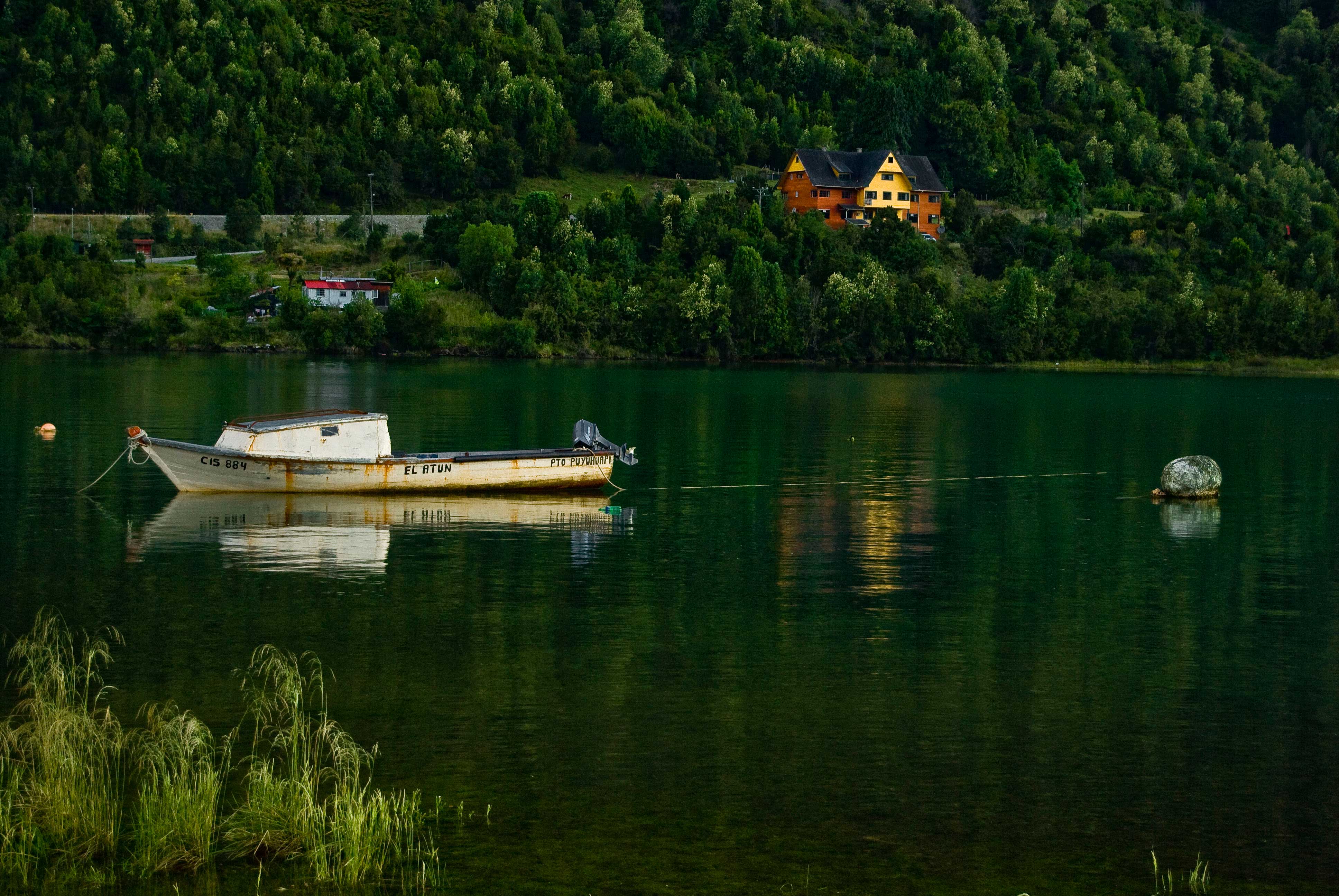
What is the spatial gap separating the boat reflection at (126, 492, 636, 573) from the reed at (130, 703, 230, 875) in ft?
66.5

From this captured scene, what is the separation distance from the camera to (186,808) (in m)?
21.8

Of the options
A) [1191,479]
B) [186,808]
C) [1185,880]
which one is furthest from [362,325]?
[1185,880]

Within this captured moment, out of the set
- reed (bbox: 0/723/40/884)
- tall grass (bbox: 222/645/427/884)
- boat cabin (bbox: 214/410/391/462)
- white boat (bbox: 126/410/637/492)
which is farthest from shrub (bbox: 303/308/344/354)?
reed (bbox: 0/723/40/884)

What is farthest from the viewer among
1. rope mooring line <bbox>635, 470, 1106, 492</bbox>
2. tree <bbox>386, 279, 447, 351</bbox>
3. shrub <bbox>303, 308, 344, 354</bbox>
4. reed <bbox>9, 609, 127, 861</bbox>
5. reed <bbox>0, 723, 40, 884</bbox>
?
tree <bbox>386, 279, 447, 351</bbox>

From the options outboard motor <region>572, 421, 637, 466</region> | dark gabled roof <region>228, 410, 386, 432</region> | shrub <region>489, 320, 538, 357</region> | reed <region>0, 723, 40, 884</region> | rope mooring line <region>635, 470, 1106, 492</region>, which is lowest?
reed <region>0, 723, 40, 884</region>

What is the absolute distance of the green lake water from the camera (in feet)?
75.7

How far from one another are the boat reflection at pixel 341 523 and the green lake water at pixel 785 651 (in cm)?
26

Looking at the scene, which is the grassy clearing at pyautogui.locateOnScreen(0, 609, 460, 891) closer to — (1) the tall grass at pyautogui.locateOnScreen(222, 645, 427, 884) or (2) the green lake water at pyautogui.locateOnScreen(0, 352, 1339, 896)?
(1) the tall grass at pyautogui.locateOnScreen(222, 645, 427, 884)

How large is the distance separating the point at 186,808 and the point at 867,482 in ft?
160

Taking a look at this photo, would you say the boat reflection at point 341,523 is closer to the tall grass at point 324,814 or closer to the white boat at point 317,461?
the white boat at point 317,461

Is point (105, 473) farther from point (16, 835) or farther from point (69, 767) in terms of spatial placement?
point (16, 835)

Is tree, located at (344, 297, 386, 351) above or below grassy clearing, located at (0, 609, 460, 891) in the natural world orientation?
above

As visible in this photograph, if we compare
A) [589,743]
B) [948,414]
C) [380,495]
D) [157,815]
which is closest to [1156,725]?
[589,743]

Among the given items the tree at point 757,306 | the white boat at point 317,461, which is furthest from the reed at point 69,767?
the tree at point 757,306
